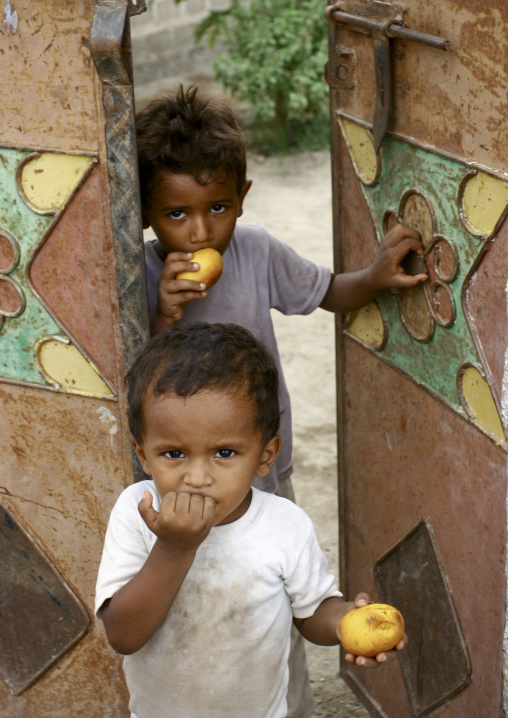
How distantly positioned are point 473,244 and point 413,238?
0.25m

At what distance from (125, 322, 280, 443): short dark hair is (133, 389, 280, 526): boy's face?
0.06 ft

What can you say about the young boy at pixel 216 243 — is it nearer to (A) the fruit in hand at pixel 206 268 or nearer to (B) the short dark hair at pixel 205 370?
(A) the fruit in hand at pixel 206 268

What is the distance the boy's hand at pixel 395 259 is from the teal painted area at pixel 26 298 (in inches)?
28.6

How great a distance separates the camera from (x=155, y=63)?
1048 cm

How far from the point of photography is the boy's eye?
61.6 inches

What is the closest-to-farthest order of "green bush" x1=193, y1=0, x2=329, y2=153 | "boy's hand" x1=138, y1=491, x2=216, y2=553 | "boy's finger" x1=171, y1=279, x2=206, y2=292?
"boy's hand" x1=138, y1=491, x2=216, y2=553 → "boy's finger" x1=171, y1=279, x2=206, y2=292 → "green bush" x1=193, y1=0, x2=329, y2=153

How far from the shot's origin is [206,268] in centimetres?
190

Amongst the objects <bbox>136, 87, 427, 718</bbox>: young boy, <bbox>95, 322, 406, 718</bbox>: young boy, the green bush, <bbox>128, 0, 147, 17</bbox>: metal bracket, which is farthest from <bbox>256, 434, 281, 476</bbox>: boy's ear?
the green bush

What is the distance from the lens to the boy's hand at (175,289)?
1.89 meters

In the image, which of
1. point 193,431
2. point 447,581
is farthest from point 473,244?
point 447,581

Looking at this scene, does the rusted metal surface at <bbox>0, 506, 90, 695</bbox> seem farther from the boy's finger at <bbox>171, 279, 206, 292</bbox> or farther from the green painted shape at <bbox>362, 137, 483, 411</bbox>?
the green painted shape at <bbox>362, 137, 483, 411</bbox>

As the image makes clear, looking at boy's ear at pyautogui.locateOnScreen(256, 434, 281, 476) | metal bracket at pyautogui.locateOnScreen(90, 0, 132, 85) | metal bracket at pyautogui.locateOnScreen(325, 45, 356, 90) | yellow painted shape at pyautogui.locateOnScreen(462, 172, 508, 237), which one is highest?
metal bracket at pyautogui.locateOnScreen(90, 0, 132, 85)

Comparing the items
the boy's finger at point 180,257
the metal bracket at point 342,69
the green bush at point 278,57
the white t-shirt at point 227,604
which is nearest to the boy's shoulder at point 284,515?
the white t-shirt at point 227,604

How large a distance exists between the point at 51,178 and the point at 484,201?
87cm
